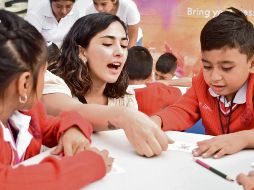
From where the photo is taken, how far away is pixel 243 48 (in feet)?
4.26

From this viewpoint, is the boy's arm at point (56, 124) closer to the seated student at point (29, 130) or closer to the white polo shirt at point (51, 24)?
the seated student at point (29, 130)

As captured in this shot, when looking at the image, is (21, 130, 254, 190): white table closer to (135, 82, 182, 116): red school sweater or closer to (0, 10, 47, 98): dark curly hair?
(0, 10, 47, 98): dark curly hair

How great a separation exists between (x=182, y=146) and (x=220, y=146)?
10 cm

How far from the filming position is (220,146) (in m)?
0.98

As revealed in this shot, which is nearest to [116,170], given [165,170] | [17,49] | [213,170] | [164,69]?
[165,170]

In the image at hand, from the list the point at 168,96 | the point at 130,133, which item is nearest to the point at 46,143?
the point at 130,133

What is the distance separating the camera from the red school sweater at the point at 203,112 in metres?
1.31

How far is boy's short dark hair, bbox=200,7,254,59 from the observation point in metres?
1.27

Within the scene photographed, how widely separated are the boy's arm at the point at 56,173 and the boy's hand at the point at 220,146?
11.0 inches

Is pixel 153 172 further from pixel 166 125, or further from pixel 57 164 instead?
pixel 166 125

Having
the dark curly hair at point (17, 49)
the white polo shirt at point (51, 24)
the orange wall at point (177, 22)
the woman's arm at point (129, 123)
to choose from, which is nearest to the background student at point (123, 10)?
the white polo shirt at point (51, 24)

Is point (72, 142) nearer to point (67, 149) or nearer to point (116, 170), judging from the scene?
point (67, 149)

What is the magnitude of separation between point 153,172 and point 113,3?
2333 millimetres

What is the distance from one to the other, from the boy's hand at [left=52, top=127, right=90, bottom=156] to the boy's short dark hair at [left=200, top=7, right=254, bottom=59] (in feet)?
1.77
